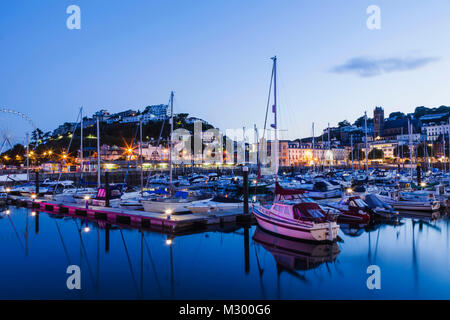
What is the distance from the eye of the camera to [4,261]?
1672cm

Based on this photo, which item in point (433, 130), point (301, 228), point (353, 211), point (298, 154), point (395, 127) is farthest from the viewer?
point (395, 127)

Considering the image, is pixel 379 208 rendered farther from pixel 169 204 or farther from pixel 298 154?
pixel 298 154

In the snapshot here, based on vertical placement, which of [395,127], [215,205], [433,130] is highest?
[395,127]

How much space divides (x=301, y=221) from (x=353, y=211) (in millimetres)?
7877

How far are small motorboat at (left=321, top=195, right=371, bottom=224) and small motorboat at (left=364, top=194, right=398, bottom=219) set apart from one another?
1131 mm

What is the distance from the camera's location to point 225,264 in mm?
15688

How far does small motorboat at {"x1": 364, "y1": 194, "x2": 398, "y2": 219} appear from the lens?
82.6ft

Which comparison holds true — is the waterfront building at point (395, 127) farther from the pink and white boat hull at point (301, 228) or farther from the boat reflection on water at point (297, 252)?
the boat reflection on water at point (297, 252)

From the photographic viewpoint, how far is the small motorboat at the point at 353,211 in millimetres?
23406

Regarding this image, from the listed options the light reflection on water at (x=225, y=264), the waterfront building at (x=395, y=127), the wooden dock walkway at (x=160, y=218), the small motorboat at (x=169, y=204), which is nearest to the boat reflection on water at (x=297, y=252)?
the light reflection on water at (x=225, y=264)

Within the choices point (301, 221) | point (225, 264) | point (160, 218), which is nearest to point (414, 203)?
point (301, 221)

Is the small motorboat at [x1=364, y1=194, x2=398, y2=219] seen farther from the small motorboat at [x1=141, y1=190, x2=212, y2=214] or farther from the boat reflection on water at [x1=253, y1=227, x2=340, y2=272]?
the small motorboat at [x1=141, y1=190, x2=212, y2=214]

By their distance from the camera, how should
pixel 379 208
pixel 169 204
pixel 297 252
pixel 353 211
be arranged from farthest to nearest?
1. pixel 379 208
2. pixel 169 204
3. pixel 353 211
4. pixel 297 252
